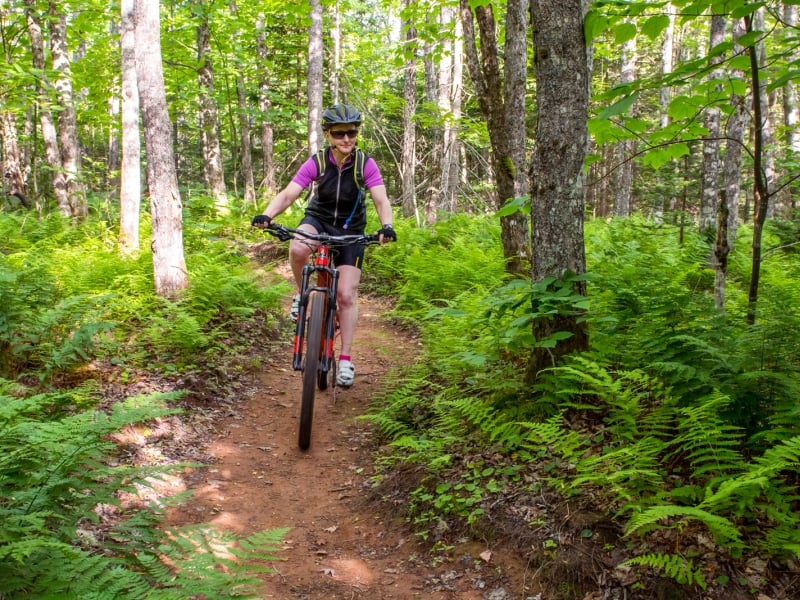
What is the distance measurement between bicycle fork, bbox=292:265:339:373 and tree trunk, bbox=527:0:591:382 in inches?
84.8

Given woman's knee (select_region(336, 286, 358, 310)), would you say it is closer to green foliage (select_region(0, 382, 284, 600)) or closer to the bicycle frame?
the bicycle frame

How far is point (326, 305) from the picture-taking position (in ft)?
18.2

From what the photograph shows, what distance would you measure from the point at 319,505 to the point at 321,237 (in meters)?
2.46

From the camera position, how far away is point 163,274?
7516mm

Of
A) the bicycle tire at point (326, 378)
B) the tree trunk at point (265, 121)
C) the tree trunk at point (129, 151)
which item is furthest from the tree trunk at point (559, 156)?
the tree trunk at point (265, 121)

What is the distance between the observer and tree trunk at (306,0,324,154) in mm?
14914

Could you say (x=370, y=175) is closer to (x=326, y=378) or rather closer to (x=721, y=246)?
(x=326, y=378)

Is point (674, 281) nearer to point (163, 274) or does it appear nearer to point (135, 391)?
point (135, 391)

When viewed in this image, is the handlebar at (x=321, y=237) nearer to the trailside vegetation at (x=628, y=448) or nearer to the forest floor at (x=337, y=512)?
the trailside vegetation at (x=628, y=448)

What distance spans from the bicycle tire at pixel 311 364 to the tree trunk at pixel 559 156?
6.59ft

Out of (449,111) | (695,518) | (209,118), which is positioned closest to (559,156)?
(695,518)

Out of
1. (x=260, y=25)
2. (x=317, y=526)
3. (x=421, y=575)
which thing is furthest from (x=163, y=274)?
(x=260, y=25)

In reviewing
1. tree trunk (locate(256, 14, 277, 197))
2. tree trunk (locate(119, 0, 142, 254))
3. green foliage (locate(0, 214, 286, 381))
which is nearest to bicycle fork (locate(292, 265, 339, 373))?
green foliage (locate(0, 214, 286, 381))

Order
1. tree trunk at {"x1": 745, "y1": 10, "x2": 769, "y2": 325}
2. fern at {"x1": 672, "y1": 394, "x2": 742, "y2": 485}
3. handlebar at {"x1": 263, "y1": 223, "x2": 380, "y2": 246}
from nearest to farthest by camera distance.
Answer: fern at {"x1": 672, "y1": 394, "x2": 742, "y2": 485} → tree trunk at {"x1": 745, "y1": 10, "x2": 769, "y2": 325} → handlebar at {"x1": 263, "y1": 223, "x2": 380, "y2": 246}
